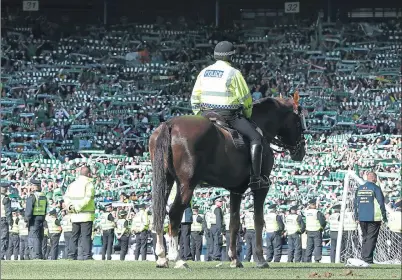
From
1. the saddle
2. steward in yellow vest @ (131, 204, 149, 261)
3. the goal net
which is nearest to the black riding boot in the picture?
the saddle

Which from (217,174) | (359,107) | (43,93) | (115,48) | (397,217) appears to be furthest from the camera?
(115,48)

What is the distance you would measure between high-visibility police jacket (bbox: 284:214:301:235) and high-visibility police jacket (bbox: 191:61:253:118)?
541 inches

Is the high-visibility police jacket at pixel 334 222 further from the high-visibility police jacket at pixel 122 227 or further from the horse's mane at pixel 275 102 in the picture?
the horse's mane at pixel 275 102

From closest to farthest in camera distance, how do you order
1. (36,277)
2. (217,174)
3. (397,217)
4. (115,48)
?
(397,217) < (36,277) < (217,174) < (115,48)

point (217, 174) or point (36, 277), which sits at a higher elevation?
point (217, 174)

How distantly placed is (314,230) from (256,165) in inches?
523

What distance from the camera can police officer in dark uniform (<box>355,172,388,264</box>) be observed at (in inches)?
718

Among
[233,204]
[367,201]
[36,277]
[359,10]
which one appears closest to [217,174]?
[233,204]

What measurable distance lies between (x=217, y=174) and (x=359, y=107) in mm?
27074

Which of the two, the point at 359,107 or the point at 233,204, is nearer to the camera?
the point at 233,204

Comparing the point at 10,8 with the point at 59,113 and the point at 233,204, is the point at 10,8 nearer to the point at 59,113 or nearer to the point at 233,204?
the point at 59,113

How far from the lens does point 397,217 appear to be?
10734 millimetres

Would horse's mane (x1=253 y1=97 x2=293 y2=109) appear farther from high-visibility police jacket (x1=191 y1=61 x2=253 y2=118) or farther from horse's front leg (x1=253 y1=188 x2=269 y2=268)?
horse's front leg (x1=253 y1=188 x2=269 y2=268)

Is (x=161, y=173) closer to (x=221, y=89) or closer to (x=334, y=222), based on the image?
(x=221, y=89)
